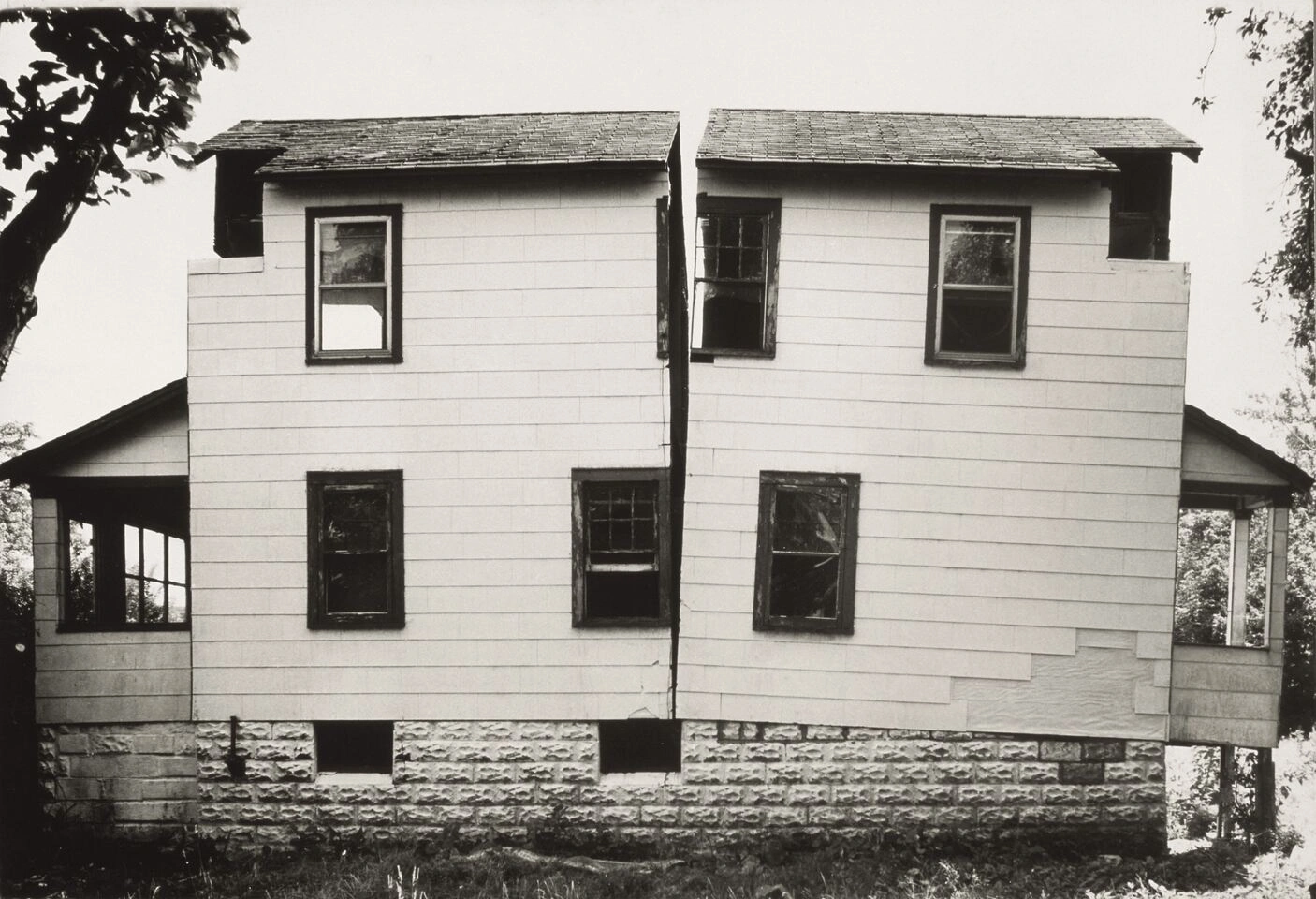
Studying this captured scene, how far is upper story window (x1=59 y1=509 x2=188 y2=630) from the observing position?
30.3 feet

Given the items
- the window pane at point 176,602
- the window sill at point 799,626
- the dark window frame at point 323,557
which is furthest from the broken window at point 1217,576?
the window pane at point 176,602

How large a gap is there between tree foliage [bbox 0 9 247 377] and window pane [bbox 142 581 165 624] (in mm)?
5325

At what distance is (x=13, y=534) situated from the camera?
9.30 m

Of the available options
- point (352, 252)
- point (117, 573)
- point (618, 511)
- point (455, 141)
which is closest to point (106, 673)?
point (117, 573)

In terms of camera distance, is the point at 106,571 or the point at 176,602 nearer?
the point at 106,571

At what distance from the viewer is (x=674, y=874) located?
8.01 m

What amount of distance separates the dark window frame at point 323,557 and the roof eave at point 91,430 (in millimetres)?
1605

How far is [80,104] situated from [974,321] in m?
7.88

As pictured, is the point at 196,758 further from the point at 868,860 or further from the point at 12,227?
the point at 868,860

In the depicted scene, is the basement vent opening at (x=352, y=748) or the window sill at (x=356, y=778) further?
the basement vent opening at (x=352, y=748)

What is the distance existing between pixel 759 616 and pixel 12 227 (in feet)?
22.9

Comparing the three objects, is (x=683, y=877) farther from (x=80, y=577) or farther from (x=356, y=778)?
(x=80, y=577)

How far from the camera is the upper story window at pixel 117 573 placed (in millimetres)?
9250

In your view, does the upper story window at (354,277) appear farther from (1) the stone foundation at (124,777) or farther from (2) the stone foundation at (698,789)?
(1) the stone foundation at (124,777)
